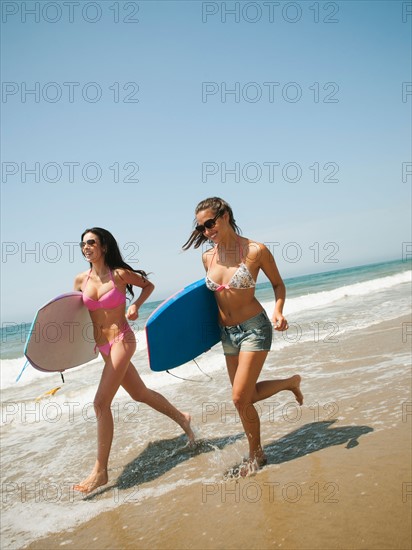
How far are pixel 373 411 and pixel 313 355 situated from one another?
294cm

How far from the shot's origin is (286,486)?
301 cm

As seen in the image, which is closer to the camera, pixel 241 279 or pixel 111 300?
pixel 241 279

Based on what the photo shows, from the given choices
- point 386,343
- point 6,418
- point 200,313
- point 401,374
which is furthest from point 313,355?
point 6,418

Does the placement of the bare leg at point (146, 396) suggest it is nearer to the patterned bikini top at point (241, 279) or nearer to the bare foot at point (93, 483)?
the bare foot at point (93, 483)

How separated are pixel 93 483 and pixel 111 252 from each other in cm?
205

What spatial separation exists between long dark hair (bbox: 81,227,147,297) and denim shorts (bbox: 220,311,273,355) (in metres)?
1.19

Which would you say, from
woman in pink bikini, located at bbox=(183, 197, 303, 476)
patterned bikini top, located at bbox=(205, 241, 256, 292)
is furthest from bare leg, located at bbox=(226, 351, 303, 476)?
patterned bikini top, located at bbox=(205, 241, 256, 292)

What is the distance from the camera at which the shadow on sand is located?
359 cm

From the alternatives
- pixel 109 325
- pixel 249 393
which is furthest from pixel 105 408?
pixel 249 393

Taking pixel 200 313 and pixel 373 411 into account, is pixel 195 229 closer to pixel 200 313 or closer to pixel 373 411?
pixel 200 313

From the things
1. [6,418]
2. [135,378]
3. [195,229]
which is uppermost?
[195,229]

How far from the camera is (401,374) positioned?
16.5 feet

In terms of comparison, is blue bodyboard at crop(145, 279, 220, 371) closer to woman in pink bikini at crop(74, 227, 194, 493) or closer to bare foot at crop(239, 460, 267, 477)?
woman in pink bikini at crop(74, 227, 194, 493)

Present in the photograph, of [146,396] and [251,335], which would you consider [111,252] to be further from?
[251,335]
